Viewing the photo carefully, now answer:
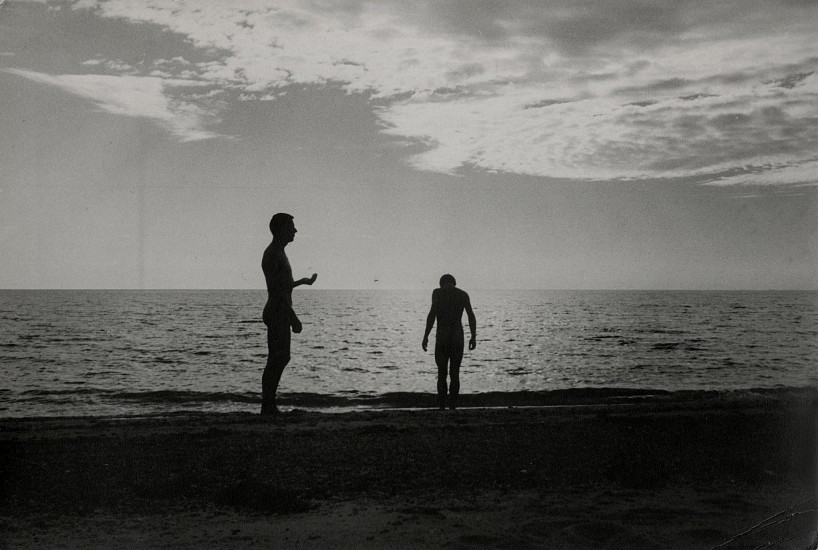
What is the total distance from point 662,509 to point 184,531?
8.71 feet

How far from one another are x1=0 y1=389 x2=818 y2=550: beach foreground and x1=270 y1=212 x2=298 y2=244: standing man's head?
6.58 feet

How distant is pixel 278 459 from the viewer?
478 centimetres

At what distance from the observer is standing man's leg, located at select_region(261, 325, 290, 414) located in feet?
22.8

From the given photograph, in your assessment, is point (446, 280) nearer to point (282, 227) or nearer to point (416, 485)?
point (282, 227)

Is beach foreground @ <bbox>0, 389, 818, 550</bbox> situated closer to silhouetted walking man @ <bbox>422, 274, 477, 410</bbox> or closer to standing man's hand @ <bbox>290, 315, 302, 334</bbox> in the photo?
standing man's hand @ <bbox>290, 315, 302, 334</bbox>

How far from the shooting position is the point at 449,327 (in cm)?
879

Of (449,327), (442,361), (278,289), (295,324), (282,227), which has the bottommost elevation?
(442,361)

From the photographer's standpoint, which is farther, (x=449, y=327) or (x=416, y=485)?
(x=449, y=327)

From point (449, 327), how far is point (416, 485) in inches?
186

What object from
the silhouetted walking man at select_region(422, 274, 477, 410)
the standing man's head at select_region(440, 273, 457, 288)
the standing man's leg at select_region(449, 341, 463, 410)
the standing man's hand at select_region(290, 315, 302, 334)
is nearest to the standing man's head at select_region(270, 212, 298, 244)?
the standing man's hand at select_region(290, 315, 302, 334)

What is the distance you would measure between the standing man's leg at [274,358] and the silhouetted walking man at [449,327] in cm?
236

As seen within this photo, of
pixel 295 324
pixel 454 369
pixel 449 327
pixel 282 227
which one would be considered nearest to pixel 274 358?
pixel 295 324

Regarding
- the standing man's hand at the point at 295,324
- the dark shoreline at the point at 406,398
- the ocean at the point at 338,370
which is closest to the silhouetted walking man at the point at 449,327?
the dark shoreline at the point at 406,398

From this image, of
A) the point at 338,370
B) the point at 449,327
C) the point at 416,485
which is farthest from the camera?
the point at 338,370
